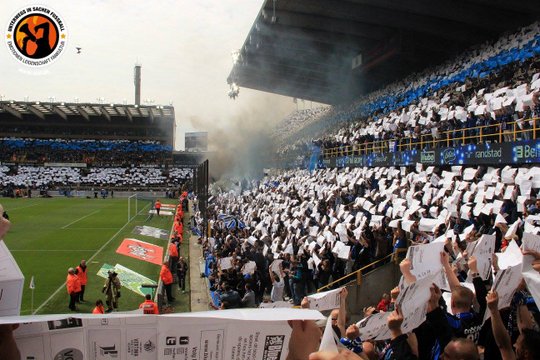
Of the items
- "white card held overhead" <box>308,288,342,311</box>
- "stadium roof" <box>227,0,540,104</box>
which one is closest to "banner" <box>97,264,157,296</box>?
"white card held overhead" <box>308,288,342,311</box>

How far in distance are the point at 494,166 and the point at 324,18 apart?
17183 millimetres

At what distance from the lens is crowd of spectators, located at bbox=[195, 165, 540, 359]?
3.80m

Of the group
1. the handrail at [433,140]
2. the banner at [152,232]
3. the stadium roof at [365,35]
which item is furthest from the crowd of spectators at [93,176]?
the handrail at [433,140]

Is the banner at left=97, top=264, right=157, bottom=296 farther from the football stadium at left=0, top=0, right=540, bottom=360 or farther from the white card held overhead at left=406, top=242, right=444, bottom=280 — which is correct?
the white card held overhead at left=406, top=242, right=444, bottom=280

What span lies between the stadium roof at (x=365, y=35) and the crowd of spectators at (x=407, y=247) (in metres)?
10.3

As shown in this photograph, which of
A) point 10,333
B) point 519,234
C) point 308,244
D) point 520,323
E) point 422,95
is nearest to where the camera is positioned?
point 10,333

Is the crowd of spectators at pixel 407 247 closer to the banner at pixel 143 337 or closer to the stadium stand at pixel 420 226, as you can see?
the stadium stand at pixel 420 226

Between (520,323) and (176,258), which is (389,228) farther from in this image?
(520,323)

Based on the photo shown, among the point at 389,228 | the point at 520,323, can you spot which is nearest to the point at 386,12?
the point at 389,228

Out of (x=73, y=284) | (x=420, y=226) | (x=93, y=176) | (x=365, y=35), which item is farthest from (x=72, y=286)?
(x=93, y=176)

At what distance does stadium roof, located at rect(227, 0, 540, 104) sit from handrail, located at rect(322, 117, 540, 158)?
7.11 m

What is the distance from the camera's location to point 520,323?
377cm

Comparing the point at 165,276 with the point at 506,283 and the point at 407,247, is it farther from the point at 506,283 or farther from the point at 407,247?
the point at 506,283

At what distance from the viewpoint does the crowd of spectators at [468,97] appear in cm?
1473
